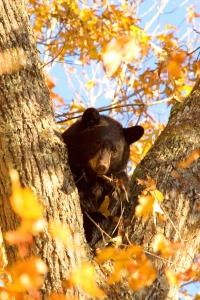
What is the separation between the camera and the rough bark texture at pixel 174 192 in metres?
4.16

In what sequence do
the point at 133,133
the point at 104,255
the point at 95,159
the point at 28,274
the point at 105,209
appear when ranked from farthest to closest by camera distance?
the point at 133,133
the point at 95,159
the point at 105,209
the point at 104,255
the point at 28,274

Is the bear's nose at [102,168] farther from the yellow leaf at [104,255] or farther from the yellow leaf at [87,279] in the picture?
the yellow leaf at [87,279]

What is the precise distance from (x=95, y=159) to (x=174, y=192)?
1438mm

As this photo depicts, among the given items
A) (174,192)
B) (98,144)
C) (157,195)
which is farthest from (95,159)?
(157,195)

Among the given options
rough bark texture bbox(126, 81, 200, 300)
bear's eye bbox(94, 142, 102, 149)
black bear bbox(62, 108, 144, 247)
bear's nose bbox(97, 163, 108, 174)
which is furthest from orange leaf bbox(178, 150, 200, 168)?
bear's eye bbox(94, 142, 102, 149)

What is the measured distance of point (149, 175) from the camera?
467 cm

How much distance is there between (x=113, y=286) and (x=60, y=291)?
0.51 metres

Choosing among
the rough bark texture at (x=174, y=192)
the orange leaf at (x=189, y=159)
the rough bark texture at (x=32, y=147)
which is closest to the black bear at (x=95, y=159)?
the rough bark texture at (x=174, y=192)

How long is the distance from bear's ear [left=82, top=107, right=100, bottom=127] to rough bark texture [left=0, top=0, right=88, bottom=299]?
1.68 m

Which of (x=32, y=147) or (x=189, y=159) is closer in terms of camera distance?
(x=32, y=147)

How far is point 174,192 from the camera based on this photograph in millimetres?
4484

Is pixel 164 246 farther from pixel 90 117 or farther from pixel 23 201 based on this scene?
pixel 90 117

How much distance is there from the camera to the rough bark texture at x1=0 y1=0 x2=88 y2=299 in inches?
143

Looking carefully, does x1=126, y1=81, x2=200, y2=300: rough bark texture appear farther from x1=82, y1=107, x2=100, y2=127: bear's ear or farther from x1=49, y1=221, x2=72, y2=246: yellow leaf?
x1=82, y1=107, x2=100, y2=127: bear's ear
